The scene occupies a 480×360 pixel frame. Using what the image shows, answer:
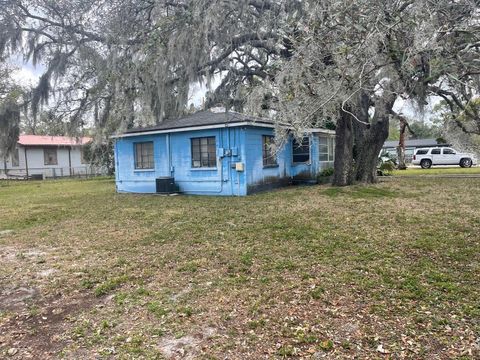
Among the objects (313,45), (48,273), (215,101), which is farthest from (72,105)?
(313,45)

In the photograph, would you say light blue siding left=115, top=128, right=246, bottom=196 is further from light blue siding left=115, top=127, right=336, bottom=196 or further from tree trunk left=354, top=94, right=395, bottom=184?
tree trunk left=354, top=94, right=395, bottom=184

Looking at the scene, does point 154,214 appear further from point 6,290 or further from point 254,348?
point 254,348

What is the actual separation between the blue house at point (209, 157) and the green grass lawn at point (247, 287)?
418 cm

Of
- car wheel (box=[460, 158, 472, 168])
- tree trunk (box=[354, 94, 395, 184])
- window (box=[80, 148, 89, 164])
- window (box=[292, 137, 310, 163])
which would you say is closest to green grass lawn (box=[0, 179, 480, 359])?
tree trunk (box=[354, 94, 395, 184])

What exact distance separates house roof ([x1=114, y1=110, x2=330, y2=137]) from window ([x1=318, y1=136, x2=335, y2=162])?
14.5 feet

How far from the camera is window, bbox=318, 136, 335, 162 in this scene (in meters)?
16.0

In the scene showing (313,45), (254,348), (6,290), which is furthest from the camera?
(6,290)

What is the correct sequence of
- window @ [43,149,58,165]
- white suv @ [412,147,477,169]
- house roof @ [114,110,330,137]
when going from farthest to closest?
window @ [43,149,58,165]
white suv @ [412,147,477,169]
house roof @ [114,110,330,137]

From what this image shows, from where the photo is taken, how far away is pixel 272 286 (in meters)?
4.03

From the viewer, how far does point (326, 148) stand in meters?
16.4

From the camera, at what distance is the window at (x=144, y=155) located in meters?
13.9

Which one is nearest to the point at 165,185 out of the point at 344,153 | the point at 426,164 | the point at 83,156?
the point at 344,153

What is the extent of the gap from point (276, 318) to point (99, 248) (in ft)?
11.9

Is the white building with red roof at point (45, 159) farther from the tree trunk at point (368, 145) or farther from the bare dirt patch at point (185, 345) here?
the bare dirt patch at point (185, 345)
